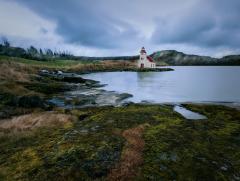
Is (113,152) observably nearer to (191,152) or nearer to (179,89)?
(191,152)

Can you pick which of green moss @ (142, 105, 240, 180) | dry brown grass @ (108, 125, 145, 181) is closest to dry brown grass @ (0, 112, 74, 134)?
dry brown grass @ (108, 125, 145, 181)

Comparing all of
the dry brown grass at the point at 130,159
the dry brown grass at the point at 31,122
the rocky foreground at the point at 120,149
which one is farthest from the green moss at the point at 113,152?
the dry brown grass at the point at 31,122

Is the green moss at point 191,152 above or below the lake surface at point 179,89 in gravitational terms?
above

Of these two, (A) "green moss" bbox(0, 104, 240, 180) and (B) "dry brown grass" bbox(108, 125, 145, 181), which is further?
(A) "green moss" bbox(0, 104, 240, 180)

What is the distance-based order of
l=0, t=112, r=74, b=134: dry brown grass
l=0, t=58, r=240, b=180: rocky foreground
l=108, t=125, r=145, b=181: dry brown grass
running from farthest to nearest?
l=0, t=112, r=74, b=134: dry brown grass < l=0, t=58, r=240, b=180: rocky foreground < l=108, t=125, r=145, b=181: dry brown grass

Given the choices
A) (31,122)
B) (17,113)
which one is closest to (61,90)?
(17,113)

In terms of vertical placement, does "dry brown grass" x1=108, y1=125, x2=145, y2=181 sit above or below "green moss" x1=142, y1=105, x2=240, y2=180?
above

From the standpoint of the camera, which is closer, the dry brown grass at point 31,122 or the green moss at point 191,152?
the green moss at point 191,152

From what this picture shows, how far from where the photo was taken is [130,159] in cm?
821

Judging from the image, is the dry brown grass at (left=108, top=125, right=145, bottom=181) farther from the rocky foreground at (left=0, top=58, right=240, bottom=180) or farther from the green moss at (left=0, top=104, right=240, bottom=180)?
the green moss at (left=0, top=104, right=240, bottom=180)

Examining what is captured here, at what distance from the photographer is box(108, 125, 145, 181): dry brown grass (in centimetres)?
713

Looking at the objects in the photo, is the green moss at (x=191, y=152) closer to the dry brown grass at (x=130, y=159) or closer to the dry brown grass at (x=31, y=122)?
the dry brown grass at (x=130, y=159)

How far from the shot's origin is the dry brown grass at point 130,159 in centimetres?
713

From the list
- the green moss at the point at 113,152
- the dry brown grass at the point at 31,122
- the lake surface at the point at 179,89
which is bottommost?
the lake surface at the point at 179,89
